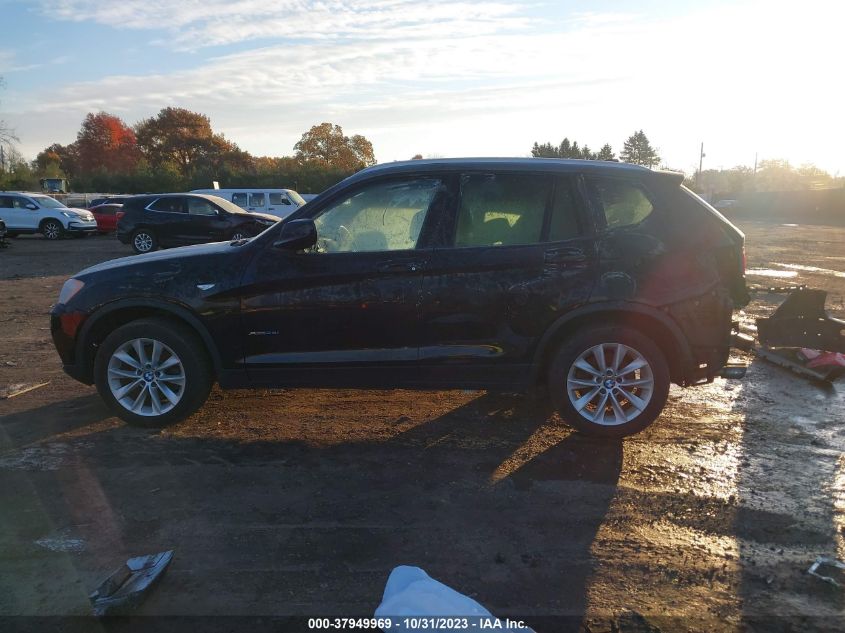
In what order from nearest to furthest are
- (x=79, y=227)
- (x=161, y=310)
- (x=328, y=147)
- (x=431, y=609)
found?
(x=431, y=609) < (x=161, y=310) < (x=79, y=227) < (x=328, y=147)

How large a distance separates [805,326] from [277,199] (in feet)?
66.7

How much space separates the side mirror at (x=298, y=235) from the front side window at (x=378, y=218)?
0.42 feet

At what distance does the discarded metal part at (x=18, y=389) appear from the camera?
5.78 m

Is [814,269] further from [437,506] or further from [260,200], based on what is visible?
[260,200]

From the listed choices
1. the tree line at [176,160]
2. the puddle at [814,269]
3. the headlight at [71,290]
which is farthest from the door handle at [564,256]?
the tree line at [176,160]

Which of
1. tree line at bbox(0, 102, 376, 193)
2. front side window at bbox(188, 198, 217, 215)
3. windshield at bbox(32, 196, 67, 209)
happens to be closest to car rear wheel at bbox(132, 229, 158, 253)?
front side window at bbox(188, 198, 217, 215)

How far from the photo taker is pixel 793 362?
663 centimetres

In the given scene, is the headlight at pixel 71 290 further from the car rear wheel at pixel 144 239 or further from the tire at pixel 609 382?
the car rear wheel at pixel 144 239

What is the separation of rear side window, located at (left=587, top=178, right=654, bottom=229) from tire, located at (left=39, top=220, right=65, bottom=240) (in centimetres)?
2610

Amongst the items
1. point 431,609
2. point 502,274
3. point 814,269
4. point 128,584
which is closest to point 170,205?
point 502,274

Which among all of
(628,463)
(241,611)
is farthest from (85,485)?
(628,463)

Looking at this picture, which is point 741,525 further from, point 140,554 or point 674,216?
point 140,554

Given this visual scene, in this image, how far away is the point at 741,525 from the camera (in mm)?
3604

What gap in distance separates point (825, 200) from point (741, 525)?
172 feet
